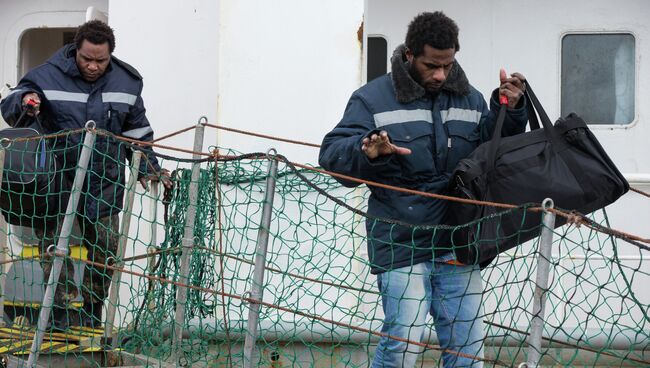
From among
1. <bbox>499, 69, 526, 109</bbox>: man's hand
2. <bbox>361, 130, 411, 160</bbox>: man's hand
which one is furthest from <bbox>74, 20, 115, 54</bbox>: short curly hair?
<bbox>499, 69, 526, 109</bbox>: man's hand

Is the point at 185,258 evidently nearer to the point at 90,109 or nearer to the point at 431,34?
the point at 90,109

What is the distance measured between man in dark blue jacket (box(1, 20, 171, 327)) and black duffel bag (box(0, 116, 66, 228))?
0.48ft

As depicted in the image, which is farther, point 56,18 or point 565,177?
point 56,18

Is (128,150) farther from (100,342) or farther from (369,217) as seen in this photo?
(369,217)

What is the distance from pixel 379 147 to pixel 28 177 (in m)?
2.15

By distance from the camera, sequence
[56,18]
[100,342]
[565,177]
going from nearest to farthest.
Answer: [565,177] → [100,342] → [56,18]

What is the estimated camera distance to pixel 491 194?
3.83 metres

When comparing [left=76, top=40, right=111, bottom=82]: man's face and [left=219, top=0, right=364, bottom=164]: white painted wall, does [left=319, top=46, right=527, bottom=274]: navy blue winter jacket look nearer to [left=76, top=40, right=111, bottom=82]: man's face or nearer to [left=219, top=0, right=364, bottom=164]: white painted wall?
[left=219, top=0, right=364, bottom=164]: white painted wall

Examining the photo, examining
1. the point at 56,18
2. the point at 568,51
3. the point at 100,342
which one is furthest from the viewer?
the point at 56,18

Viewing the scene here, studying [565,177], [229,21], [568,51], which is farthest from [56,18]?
[565,177]

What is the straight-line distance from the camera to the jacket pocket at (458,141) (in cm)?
398

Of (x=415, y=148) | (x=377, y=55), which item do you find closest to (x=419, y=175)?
(x=415, y=148)

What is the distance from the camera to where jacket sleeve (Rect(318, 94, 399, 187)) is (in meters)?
3.74

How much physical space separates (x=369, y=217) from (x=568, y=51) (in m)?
3.11
